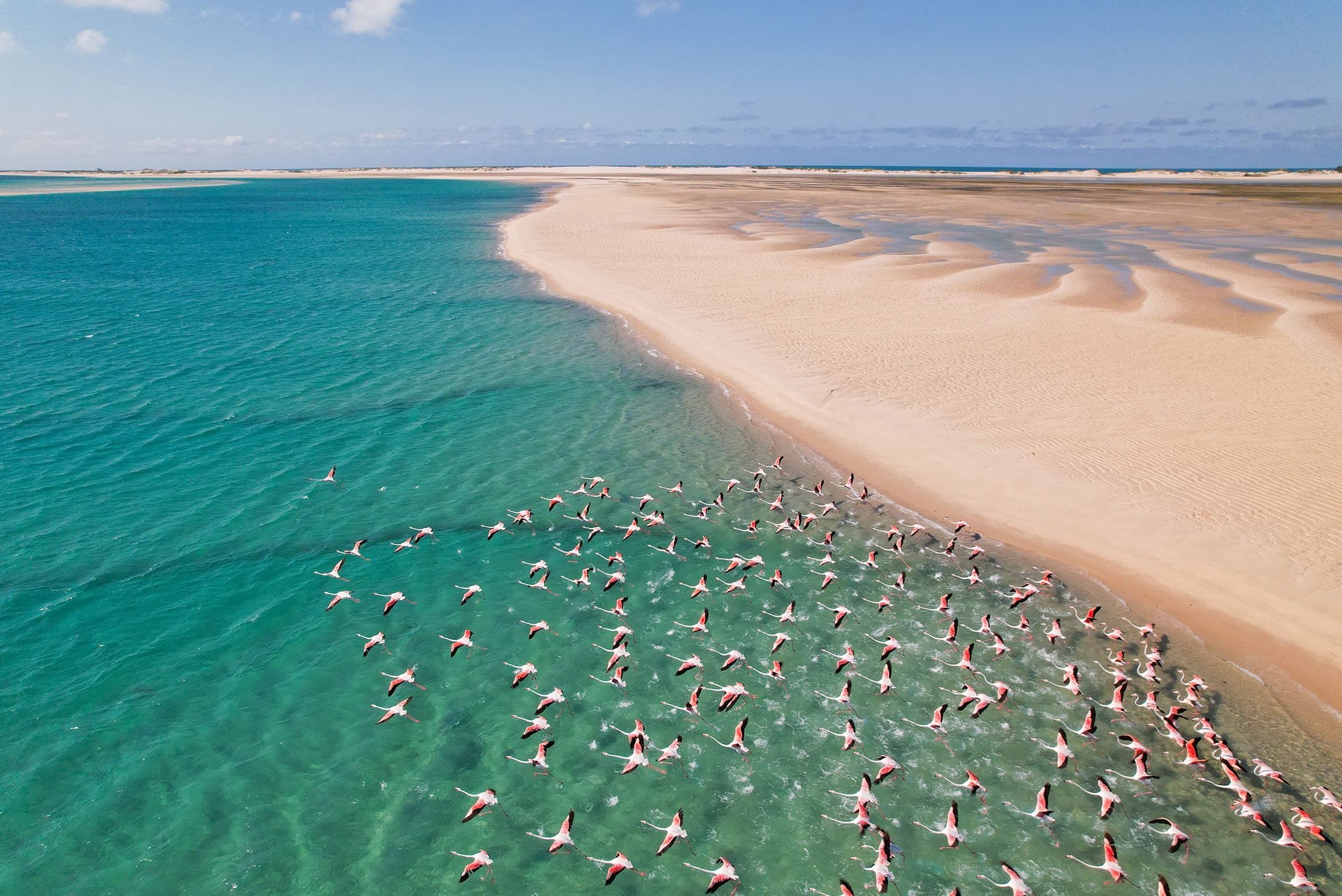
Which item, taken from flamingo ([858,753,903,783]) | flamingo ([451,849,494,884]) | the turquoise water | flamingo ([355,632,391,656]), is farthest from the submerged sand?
flamingo ([355,632,391,656])

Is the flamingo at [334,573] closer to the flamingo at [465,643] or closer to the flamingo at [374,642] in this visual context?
the flamingo at [374,642]

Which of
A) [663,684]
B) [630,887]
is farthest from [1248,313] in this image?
[630,887]

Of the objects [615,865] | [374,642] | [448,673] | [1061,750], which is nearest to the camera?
[615,865]

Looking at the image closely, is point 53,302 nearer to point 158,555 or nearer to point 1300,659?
point 158,555

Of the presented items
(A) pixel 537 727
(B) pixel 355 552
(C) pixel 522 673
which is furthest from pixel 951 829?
(B) pixel 355 552

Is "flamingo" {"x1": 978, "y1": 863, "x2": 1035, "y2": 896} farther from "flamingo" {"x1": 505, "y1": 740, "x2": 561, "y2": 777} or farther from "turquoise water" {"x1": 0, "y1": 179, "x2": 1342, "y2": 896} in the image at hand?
"flamingo" {"x1": 505, "y1": 740, "x2": 561, "y2": 777}

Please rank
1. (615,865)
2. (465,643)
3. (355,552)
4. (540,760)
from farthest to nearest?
(355,552) < (465,643) < (540,760) < (615,865)

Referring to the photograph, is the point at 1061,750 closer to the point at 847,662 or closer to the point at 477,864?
the point at 847,662
